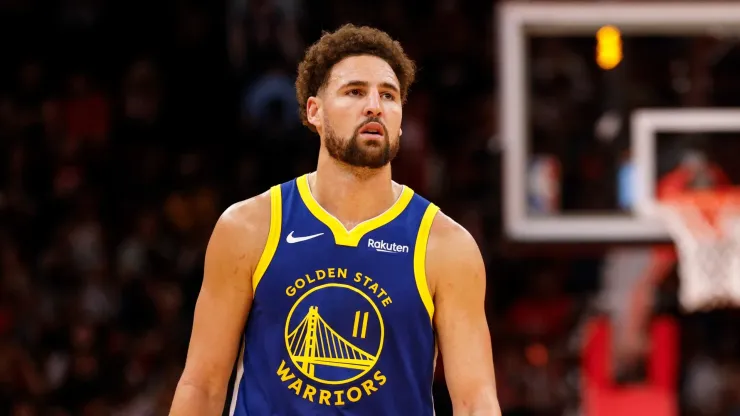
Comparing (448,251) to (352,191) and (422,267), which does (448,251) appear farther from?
(352,191)

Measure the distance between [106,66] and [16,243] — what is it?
6.08 feet

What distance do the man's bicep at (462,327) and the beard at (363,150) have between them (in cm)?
32

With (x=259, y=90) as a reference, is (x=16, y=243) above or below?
below

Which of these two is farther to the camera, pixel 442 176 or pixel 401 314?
pixel 442 176

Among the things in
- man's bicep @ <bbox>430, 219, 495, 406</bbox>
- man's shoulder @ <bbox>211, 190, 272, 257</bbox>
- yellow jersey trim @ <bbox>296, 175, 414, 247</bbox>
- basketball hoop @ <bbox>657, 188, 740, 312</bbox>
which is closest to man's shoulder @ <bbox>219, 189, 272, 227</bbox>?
man's shoulder @ <bbox>211, 190, 272, 257</bbox>

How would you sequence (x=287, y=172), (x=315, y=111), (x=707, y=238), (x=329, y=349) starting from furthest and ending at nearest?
1. (x=287, y=172)
2. (x=707, y=238)
3. (x=315, y=111)
4. (x=329, y=349)

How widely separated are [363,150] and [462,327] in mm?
581

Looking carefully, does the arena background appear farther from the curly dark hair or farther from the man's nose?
the man's nose

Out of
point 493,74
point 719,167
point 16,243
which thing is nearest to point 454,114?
point 493,74

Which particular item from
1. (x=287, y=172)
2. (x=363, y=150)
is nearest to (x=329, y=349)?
(x=363, y=150)

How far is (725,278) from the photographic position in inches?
313

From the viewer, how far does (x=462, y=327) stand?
3.31m

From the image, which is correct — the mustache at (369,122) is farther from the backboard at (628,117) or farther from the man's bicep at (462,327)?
the backboard at (628,117)

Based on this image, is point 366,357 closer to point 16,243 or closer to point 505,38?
point 505,38
